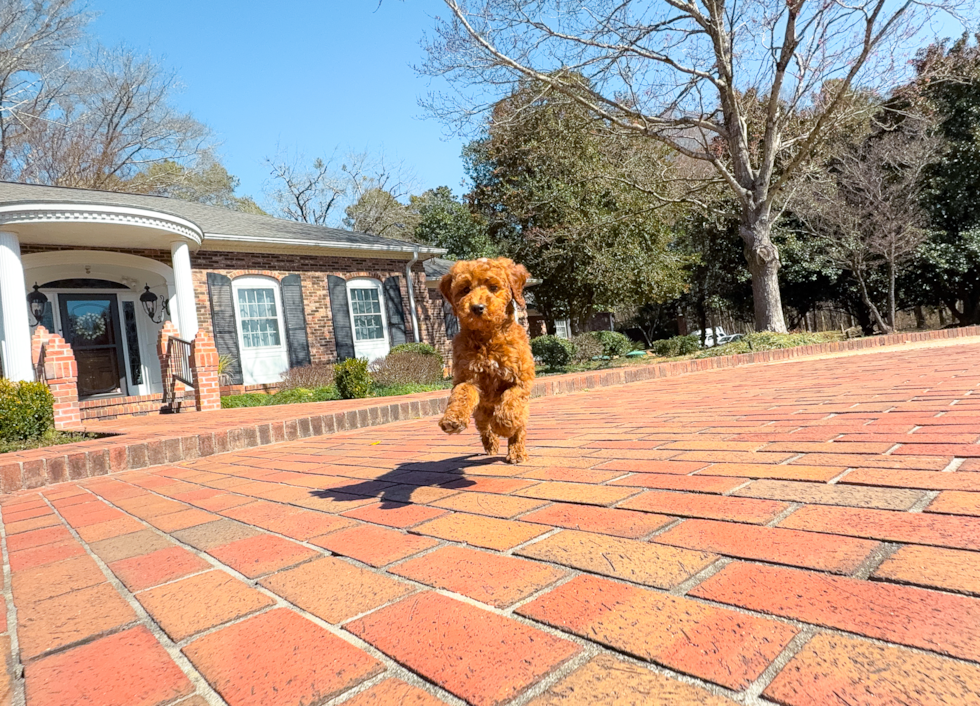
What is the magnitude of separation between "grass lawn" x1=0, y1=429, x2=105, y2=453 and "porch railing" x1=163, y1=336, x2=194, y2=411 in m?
3.47

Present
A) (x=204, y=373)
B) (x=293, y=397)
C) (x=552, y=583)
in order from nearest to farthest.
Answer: (x=552, y=583)
(x=204, y=373)
(x=293, y=397)

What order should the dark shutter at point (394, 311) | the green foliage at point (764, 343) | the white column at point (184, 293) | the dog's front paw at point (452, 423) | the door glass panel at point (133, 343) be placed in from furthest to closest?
the dark shutter at point (394, 311) < the door glass panel at point (133, 343) < the green foliage at point (764, 343) < the white column at point (184, 293) < the dog's front paw at point (452, 423)

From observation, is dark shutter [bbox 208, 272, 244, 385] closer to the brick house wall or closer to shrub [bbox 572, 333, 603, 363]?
the brick house wall

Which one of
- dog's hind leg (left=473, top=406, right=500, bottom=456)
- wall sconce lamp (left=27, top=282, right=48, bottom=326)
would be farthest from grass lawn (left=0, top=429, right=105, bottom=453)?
wall sconce lamp (left=27, top=282, right=48, bottom=326)

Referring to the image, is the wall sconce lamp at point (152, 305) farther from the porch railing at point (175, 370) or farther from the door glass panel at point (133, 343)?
the porch railing at point (175, 370)

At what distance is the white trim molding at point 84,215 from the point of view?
9.12 meters

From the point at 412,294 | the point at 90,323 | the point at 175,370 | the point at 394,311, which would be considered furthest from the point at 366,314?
the point at 90,323

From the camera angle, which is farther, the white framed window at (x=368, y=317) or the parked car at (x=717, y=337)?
the parked car at (x=717, y=337)

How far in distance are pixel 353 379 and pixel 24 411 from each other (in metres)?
4.35

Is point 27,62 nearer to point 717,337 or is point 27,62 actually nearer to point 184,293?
point 184,293

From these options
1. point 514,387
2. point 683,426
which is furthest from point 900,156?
point 514,387

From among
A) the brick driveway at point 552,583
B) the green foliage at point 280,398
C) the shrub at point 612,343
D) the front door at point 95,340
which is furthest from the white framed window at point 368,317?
the brick driveway at point 552,583

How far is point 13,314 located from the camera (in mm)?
9203

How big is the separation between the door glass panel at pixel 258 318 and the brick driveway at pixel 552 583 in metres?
11.7
